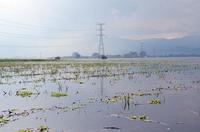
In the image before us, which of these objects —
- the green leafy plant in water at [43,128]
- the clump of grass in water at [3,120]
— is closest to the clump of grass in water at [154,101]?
the green leafy plant in water at [43,128]

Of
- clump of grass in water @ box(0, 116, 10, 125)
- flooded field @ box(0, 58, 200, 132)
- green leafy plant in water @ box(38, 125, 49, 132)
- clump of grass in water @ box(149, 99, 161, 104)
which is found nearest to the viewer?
green leafy plant in water @ box(38, 125, 49, 132)

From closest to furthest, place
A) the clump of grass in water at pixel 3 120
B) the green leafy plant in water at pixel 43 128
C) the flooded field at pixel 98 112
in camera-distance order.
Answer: the green leafy plant in water at pixel 43 128 → the flooded field at pixel 98 112 → the clump of grass in water at pixel 3 120

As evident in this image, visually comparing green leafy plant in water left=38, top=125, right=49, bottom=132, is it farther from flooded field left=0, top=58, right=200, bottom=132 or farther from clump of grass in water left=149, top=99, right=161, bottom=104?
clump of grass in water left=149, top=99, right=161, bottom=104

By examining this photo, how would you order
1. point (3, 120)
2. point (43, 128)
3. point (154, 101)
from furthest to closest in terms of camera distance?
1. point (154, 101)
2. point (3, 120)
3. point (43, 128)

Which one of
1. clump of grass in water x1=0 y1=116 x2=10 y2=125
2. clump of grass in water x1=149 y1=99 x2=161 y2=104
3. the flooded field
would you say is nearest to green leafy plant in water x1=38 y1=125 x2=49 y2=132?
the flooded field

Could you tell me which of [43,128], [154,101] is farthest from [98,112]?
[154,101]

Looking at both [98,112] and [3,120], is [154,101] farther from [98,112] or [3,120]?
[3,120]

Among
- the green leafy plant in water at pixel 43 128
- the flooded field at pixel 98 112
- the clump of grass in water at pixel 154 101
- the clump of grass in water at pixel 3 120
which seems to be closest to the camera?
the green leafy plant in water at pixel 43 128

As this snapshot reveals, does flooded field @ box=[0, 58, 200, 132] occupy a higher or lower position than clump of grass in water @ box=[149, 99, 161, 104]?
lower

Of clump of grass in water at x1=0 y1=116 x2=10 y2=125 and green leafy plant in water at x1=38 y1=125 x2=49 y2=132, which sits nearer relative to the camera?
green leafy plant in water at x1=38 y1=125 x2=49 y2=132

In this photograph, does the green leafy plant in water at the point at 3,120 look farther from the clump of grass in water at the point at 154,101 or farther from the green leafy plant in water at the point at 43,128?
the clump of grass in water at the point at 154,101

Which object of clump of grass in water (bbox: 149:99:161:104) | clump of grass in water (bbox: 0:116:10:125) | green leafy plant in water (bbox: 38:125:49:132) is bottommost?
green leafy plant in water (bbox: 38:125:49:132)

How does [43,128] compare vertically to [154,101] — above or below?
below

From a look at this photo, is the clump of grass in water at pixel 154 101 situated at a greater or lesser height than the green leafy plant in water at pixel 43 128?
greater
